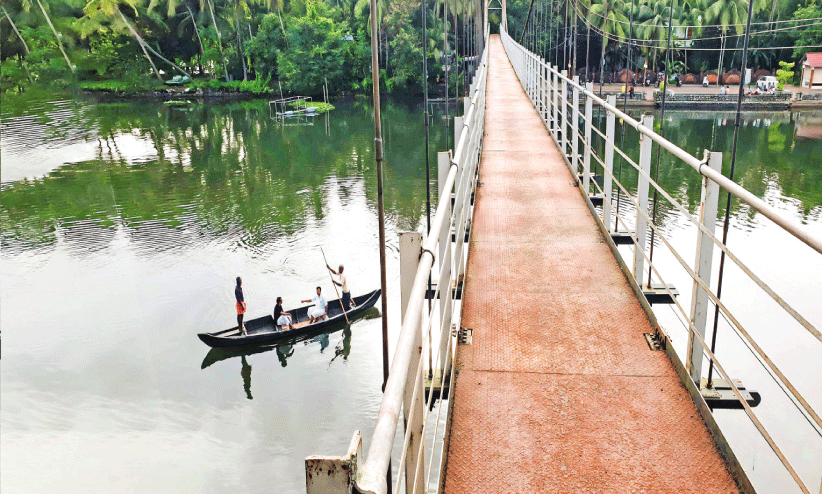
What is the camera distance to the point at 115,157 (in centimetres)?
2927

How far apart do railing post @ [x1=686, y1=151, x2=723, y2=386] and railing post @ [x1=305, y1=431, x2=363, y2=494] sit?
5.48 ft

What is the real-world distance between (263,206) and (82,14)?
113ft

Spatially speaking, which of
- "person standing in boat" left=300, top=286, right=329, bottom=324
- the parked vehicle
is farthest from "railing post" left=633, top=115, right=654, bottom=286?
the parked vehicle

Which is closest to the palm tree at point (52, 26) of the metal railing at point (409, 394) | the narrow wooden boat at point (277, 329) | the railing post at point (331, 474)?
the narrow wooden boat at point (277, 329)

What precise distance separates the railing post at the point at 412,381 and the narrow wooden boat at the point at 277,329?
10.8 meters

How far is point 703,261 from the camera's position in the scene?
2.25 m

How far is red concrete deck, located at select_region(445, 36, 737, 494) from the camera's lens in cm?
181

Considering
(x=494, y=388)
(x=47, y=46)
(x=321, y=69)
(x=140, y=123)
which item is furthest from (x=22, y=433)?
(x=47, y=46)

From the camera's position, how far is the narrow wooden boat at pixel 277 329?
1198cm

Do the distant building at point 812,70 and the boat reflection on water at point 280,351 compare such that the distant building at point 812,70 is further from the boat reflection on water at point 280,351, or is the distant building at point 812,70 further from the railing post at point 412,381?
the railing post at point 412,381

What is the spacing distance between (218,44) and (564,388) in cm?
4851

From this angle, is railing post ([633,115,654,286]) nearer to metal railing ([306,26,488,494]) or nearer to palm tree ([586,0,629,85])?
metal railing ([306,26,488,494])

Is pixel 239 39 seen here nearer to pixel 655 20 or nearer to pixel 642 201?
pixel 655 20

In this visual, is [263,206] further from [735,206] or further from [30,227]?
[735,206]
